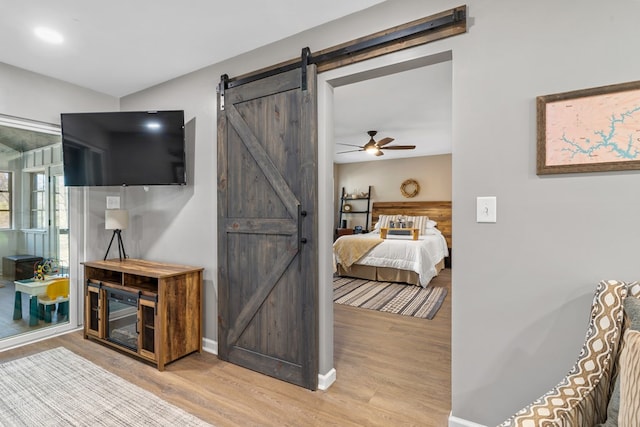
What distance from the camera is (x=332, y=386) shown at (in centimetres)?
219

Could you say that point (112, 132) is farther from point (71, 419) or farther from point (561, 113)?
point (561, 113)

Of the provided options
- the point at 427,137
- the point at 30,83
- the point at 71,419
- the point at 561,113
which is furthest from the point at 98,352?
the point at 427,137

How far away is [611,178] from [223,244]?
246 centimetres

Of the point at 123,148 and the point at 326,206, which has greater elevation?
the point at 123,148

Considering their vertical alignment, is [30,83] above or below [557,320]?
above

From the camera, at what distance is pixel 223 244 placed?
2.55 m

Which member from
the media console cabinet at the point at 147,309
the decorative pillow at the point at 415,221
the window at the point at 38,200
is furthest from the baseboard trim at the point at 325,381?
the decorative pillow at the point at 415,221

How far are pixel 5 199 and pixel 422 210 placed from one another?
681 centimetres

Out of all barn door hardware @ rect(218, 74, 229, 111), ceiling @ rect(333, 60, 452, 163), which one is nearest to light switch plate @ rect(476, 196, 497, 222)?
ceiling @ rect(333, 60, 452, 163)

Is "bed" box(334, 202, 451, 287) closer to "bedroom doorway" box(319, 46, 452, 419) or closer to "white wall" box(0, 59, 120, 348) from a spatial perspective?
"bedroom doorway" box(319, 46, 452, 419)

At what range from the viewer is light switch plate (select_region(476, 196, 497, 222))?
5.34 ft

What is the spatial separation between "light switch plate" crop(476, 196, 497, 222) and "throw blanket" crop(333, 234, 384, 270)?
3.63 metres

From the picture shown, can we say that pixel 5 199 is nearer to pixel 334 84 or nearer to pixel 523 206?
pixel 334 84

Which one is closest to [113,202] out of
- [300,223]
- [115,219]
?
[115,219]
